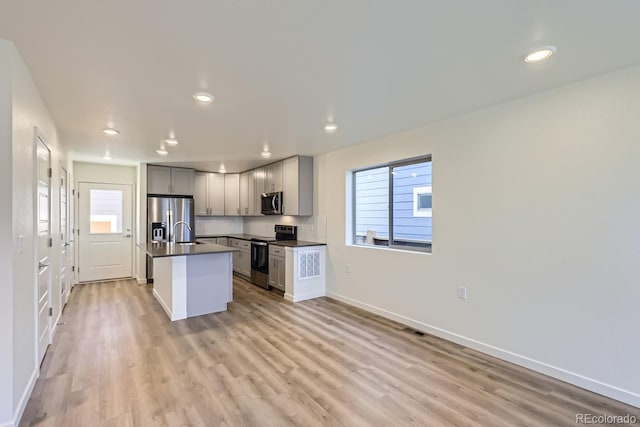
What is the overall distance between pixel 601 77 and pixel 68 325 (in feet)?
19.3

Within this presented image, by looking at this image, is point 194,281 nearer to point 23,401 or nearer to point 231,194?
point 23,401

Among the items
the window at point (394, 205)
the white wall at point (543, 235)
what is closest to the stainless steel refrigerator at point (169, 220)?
the window at point (394, 205)

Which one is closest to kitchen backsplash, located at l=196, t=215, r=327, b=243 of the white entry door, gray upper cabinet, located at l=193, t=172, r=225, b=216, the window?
gray upper cabinet, located at l=193, t=172, r=225, b=216

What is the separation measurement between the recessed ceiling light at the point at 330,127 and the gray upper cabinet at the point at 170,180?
402 centimetres

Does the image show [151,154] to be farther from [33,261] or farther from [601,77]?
[601,77]

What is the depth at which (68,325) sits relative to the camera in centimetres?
384

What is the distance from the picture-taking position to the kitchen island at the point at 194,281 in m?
4.04

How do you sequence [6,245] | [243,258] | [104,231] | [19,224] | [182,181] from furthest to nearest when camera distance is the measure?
[243,258], [182,181], [104,231], [19,224], [6,245]

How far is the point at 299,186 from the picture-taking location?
17.5 feet

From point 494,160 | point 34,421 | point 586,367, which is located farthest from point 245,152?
point 586,367

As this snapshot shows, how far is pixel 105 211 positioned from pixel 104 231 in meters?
0.40

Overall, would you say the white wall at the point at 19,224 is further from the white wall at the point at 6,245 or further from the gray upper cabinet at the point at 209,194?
the gray upper cabinet at the point at 209,194

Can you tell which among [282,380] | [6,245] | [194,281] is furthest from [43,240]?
[282,380]

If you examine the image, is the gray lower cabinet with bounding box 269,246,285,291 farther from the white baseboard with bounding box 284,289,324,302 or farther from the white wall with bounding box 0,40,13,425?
the white wall with bounding box 0,40,13,425
